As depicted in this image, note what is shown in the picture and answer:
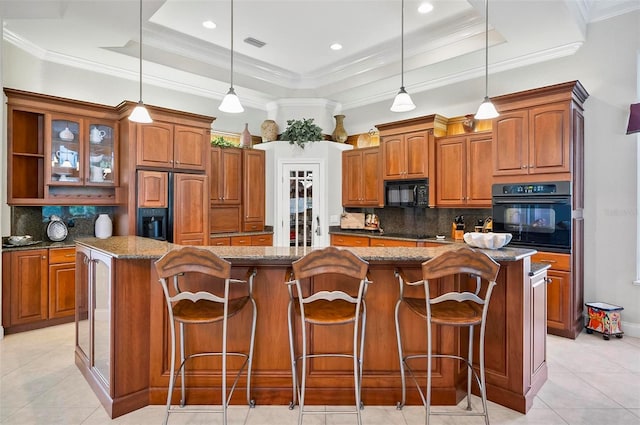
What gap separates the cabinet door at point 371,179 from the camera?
18.9 ft

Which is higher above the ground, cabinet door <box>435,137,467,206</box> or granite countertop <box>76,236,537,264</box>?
cabinet door <box>435,137,467,206</box>

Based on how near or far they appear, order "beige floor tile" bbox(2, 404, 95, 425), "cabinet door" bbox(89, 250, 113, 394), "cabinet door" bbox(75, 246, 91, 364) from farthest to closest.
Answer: "cabinet door" bbox(75, 246, 91, 364) → "cabinet door" bbox(89, 250, 113, 394) → "beige floor tile" bbox(2, 404, 95, 425)

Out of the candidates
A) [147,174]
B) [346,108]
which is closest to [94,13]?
[147,174]

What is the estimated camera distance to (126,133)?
4516mm

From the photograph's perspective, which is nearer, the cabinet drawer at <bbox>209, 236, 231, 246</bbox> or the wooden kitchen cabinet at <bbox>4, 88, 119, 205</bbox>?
the wooden kitchen cabinet at <bbox>4, 88, 119, 205</bbox>

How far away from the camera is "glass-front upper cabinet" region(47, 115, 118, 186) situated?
4.25 m

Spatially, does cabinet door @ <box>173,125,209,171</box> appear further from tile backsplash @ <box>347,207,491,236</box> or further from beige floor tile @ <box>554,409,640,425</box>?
beige floor tile @ <box>554,409,640,425</box>

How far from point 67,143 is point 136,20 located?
5.69 ft

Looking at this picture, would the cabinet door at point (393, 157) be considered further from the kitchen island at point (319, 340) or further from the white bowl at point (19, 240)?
the white bowl at point (19, 240)

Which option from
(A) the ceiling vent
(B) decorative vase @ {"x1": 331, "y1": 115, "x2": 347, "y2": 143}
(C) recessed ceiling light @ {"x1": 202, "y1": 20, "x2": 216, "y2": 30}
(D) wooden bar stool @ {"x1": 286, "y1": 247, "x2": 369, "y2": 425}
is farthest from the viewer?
(B) decorative vase @ {"x1": 331, "y1": 115, "x2": 347, "y2": 143}

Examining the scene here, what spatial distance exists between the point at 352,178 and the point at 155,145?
302 cm

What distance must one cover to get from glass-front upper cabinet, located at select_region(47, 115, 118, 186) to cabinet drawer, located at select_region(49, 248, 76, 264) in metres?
0.78

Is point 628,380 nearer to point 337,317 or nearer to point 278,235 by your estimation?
point 337,317

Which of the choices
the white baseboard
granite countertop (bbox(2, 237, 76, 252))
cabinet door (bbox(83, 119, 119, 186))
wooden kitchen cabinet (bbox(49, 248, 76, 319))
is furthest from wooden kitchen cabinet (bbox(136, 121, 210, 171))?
the white baseboard
